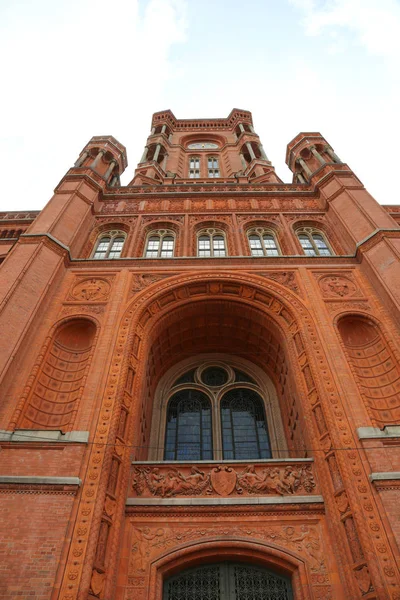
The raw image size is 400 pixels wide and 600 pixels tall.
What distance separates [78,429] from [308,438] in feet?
18.0

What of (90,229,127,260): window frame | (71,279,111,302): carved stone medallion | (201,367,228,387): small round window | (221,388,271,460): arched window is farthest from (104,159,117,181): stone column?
(221,388,271,460): arched window

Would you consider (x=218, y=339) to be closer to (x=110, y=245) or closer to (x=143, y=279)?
(x=143, y=279)

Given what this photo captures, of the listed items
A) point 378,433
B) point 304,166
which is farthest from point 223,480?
point 304,166

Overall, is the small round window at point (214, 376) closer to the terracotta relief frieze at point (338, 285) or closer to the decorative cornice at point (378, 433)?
the terracotta relief frieze at point (338, 285)

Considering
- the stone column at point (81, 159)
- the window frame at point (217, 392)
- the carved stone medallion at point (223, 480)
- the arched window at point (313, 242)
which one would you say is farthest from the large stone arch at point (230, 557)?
the stone column at point (81, 159)

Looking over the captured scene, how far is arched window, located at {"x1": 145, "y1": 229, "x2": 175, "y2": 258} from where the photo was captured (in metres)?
16.2

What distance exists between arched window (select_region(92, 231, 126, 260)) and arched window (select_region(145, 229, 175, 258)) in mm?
1153

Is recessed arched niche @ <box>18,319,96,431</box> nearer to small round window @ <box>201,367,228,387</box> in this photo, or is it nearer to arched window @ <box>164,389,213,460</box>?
arched window @ <box>164,389,213,460</box>

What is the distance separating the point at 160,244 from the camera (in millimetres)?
16750

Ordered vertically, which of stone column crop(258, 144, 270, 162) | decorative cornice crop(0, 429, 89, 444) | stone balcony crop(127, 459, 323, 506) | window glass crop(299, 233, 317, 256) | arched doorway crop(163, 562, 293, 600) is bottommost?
arched doorway crop(163, 562, 293, 600)

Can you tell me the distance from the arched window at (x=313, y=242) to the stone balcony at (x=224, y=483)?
8.88 m

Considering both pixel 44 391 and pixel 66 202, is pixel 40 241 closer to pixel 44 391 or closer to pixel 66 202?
pixel 66 202

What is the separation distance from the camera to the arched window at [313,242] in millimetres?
16125

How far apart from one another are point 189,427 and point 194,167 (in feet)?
73.8
